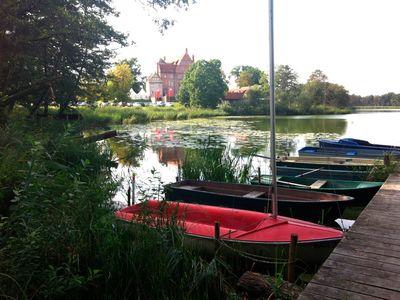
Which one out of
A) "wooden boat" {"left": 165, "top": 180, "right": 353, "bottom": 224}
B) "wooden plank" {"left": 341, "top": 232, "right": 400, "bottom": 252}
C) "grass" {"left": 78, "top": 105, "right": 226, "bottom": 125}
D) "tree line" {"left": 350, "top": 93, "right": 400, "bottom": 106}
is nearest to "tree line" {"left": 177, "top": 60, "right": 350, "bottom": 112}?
"grass" {"left": 78, "top": 105, "right": 226, "bottom": 125}

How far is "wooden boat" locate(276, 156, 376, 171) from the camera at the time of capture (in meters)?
8.40

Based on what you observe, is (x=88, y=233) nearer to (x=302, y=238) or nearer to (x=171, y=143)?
(x=302, y=238)

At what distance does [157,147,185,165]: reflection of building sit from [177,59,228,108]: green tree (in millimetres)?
33537

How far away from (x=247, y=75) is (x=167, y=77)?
17723 millimetres

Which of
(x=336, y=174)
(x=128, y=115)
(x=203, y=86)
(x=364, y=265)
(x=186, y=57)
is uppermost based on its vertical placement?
(x=186, y=57)

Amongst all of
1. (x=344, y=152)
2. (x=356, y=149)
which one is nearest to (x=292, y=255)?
(x=344, y=152)

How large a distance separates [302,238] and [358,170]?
495 cm

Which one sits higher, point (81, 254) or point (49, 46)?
point (49, 46)

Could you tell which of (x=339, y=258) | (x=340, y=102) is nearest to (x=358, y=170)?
(x=339, y=258)

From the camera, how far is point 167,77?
77.1m

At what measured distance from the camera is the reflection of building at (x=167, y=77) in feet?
247

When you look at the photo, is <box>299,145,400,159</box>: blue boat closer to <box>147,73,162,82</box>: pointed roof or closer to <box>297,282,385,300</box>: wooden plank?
<box>297,282,385,300</box>: wooden plank

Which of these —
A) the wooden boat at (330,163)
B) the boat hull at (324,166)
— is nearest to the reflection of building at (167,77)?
the wooden boat at (330,163)

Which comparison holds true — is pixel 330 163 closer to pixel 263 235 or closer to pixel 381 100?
pixel 263 235
